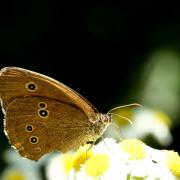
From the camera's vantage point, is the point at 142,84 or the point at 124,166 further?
the point at 142,84

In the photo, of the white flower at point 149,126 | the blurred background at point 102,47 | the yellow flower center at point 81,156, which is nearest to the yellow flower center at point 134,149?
the yellow flower center at point 81,156

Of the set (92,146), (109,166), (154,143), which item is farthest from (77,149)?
(154,143)

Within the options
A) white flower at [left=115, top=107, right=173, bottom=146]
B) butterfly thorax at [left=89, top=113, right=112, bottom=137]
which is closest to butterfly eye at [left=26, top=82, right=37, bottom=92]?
butterfly thorax at [left=89, top=113, right=112, bottom=137]

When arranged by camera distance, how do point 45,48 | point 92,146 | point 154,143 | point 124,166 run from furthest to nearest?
point 45,48 < point 154,143 < point 92,146 < point 124,166

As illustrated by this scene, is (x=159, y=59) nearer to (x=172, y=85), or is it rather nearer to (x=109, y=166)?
(x=172, y=85)

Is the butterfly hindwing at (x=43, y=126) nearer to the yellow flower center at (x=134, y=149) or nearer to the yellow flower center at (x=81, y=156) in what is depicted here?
the yellow flower center at (x=81, y=156)

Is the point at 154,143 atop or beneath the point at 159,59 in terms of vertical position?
beneath

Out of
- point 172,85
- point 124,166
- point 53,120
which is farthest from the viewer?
point 172,85

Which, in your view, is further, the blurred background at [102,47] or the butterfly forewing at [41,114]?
the blurred background at [102,47]
